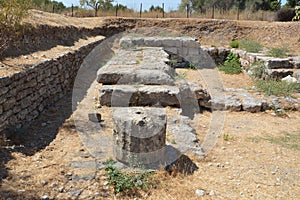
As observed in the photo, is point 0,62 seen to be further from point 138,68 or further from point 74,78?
point 74,78

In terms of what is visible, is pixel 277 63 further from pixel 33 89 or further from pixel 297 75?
pixel 33 89

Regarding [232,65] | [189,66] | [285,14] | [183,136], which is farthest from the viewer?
[285,14]

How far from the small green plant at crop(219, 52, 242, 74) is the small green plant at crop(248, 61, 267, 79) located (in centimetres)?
111

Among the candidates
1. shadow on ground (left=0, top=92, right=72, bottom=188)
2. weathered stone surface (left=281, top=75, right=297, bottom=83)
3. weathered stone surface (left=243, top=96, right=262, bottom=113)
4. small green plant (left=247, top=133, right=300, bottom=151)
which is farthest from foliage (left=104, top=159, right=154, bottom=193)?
weathered stone surface (left=281, top=75, right=297, bottom=83)

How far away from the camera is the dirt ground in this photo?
3193 mm

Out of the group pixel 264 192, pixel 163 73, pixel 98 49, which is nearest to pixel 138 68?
pixel 163 73

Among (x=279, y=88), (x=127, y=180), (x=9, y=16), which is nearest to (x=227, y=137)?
(x=127, y=180)

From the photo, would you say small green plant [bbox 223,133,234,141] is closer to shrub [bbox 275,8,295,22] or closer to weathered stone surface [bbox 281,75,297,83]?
weathered stone surface [bbox 281,75,297,83]

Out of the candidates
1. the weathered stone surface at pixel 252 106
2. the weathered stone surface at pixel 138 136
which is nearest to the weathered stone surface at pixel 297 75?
the weathered stone surface at pixel 252 106

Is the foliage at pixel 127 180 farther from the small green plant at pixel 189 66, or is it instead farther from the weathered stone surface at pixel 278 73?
the small green plant at pixel 189 66

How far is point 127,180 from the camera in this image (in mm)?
3232

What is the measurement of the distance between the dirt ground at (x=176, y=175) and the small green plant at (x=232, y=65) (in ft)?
18.1

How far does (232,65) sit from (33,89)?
27.8ft

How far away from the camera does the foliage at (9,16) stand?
5508 mm
